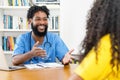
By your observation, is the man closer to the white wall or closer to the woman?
the white wall

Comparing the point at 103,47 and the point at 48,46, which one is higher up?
the point at 103,47

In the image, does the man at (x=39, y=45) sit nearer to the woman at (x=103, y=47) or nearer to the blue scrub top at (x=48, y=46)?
the blue scrub top at (x=48, y=46)

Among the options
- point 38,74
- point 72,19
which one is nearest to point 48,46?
point 72,19

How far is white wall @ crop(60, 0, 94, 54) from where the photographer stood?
3.63 metres

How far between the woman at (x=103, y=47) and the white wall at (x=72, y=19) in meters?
2.45

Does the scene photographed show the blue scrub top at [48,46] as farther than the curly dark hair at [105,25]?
Yes

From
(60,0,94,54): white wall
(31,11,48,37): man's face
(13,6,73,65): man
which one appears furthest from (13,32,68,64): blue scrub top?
(60,0,94,54): white wall

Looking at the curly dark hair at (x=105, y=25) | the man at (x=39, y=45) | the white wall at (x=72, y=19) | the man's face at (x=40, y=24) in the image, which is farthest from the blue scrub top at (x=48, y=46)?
the curly dark hair at (x=105, y=25)

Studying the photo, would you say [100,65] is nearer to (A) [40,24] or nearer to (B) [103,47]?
(B) [103,47]

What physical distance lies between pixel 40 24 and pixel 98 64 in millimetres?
2170

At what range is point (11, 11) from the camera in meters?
4.06

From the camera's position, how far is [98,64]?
43.2 inches

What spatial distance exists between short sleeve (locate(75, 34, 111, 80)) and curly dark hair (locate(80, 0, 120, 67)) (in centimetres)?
2

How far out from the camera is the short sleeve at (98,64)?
3.61 ft
